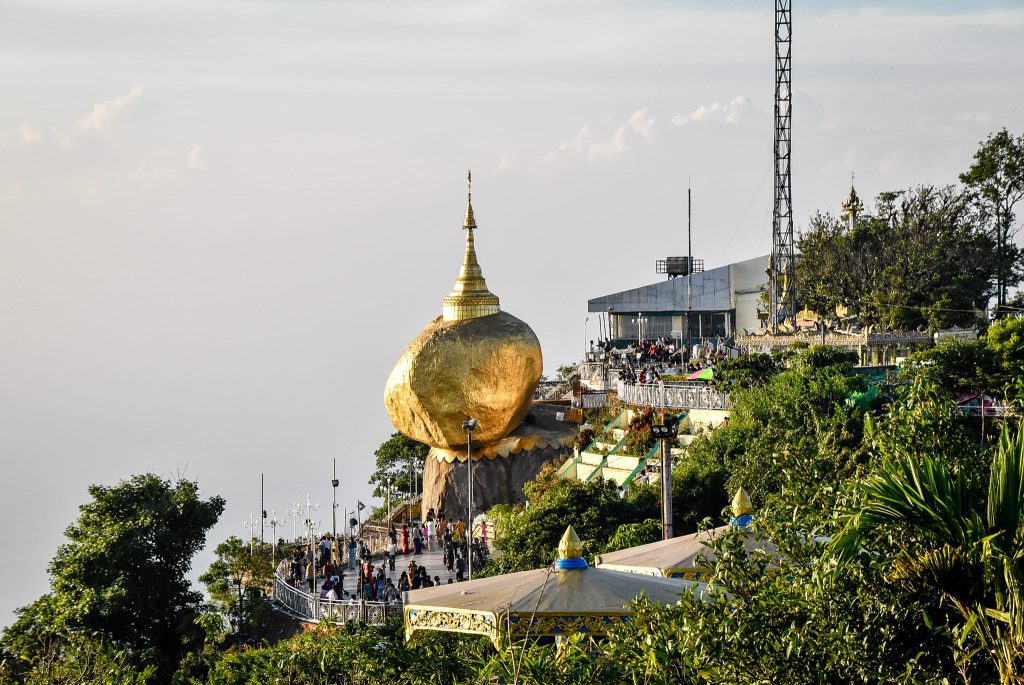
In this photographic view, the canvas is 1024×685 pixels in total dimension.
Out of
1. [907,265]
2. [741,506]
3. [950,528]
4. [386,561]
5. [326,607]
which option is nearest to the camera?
[950,528]

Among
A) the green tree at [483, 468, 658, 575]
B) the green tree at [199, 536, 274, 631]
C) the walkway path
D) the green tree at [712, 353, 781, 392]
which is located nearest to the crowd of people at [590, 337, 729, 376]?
the green tree at [712, 353, 781, 392]

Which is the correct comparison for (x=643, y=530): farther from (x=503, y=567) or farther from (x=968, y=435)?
(x=968, y=435)

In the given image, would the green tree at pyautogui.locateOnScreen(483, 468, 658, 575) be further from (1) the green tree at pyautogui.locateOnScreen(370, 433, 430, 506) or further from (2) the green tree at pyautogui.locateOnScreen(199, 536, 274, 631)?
(1) the green tree at pyautogui.locateOnScreen(370, 433, 430, 506)

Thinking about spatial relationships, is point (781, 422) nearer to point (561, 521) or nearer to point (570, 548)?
point (561, 521)

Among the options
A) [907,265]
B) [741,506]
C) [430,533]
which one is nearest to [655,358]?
[907,265]

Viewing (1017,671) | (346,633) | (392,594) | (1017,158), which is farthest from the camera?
(1017,158)

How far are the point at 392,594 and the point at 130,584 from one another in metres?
4.79

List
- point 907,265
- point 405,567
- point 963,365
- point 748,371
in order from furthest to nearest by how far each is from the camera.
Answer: point 907,265 < point 748,371 < point 405,567 < point 963,365

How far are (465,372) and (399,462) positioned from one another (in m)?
13.0

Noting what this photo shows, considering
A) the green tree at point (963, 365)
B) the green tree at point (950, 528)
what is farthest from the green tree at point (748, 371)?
the green tree at point (950, 528)

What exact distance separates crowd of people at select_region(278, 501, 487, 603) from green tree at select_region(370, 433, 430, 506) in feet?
31.8

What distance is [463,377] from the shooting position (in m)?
33.8

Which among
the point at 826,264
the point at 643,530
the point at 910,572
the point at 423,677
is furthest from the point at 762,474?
the point at 826,264

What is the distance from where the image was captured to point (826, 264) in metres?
47.4
